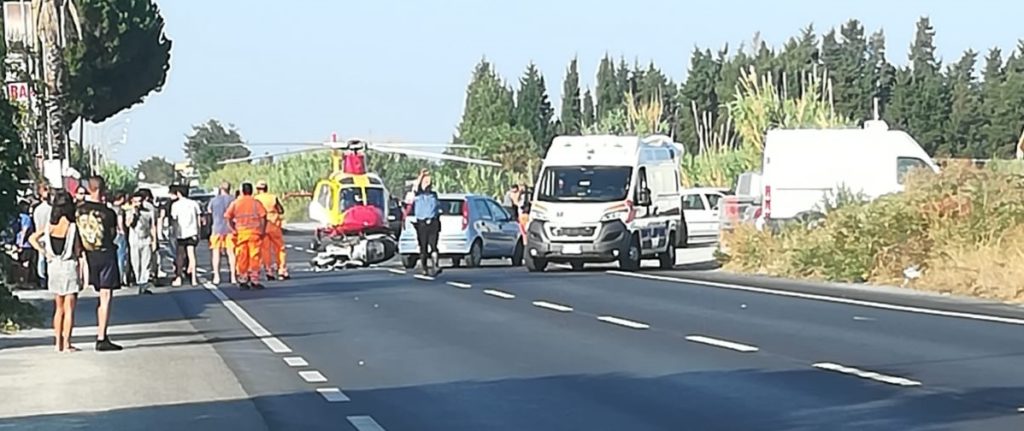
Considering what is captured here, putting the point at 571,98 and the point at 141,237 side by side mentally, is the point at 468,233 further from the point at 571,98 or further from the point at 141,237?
the point at 571,98

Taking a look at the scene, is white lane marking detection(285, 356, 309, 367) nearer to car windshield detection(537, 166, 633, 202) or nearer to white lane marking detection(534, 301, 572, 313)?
white lane marking detection(534, 301, 572, 313)

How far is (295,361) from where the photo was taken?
16.8 metres

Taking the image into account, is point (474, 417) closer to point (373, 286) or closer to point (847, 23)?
point (373, 286)

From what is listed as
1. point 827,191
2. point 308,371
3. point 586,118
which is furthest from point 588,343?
point 586,118

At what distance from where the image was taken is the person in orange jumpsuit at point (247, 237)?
29.3m

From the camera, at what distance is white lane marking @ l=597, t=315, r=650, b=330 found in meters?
20.1

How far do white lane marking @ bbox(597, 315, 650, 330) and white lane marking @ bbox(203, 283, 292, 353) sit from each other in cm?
383

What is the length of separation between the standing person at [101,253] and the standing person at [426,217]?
1395 centimetres

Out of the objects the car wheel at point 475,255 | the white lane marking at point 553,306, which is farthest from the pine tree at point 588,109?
the white lane marking at point 553,306

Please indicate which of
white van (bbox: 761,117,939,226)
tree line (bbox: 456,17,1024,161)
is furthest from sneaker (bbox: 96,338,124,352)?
tree line (bbox: 456,17,1024,161)

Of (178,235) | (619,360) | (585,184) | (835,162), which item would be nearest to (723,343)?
(619,360)

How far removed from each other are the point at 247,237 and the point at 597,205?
7.30 metres

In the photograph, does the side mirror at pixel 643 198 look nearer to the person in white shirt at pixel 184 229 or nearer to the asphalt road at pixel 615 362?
the asphalt road at pixel 615 362

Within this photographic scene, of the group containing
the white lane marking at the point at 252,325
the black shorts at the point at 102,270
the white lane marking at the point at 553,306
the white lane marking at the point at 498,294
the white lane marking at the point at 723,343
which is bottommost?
the white lane marking at the point at 252,325
